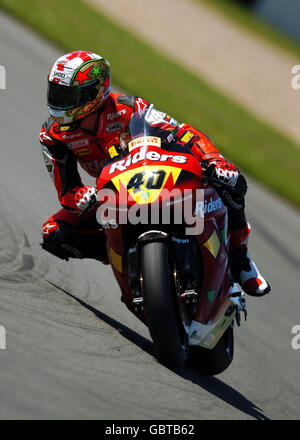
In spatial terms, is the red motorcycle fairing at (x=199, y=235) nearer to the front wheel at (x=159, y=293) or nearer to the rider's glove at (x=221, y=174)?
the rider's glove at (x=221, y=174)

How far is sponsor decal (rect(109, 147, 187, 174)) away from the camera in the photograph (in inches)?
203

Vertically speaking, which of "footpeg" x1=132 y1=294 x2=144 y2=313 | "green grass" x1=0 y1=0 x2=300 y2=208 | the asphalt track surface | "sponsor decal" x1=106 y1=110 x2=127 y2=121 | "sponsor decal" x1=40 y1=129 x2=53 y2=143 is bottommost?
"green grass" x1=0 y1=0 x2=300 y2=208

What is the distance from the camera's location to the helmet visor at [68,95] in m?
5.71

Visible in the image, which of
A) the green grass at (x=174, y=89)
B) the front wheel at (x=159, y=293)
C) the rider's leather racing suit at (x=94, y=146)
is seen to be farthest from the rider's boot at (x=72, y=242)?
the green grass at (x=174, y=89)

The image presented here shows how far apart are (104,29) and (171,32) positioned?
351 cm

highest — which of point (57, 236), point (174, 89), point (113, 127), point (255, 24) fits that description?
point (113, 127)

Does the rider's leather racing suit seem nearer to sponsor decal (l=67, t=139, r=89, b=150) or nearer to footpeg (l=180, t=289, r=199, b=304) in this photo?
sponsor decal (l=67, t=139, r=89, b=150)

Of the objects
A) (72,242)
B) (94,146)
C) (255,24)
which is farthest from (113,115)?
(255,24)

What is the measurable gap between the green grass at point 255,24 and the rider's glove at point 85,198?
19.6 m

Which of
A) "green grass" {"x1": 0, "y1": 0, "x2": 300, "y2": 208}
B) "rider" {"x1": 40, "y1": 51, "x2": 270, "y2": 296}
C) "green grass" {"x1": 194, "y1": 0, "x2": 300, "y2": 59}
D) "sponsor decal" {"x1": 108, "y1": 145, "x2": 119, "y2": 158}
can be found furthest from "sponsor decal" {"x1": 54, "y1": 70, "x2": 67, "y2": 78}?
"green grass" {"x1": 194, "y1": 0, "x2": 300, "y2": 59}

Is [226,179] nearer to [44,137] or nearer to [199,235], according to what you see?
[199,235]

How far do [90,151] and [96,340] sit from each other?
1427mm

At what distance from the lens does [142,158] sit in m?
5.14

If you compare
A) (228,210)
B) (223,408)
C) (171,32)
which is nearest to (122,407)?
(223,408)
